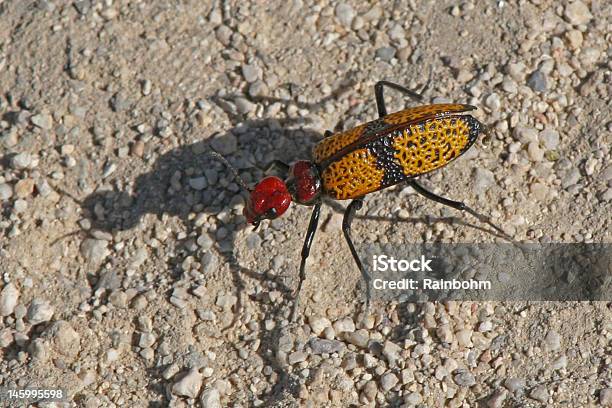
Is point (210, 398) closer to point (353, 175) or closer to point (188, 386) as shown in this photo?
point (188, 386)

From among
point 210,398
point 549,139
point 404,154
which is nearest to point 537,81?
point 549,139

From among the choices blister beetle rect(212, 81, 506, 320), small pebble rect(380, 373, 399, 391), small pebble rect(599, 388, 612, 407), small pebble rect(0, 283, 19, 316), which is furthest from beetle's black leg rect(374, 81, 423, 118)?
small pebble rect(0, 283, 19, 316)

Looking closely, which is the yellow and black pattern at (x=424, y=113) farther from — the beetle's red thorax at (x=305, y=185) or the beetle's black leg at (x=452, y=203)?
the beetle's red thorax at (x=305, y=185)

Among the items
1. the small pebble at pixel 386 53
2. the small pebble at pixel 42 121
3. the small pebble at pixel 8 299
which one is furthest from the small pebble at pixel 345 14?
the small pebble at pixel 8 299

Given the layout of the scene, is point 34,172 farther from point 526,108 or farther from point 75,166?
point 526,108

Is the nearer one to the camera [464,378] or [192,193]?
[464,378]

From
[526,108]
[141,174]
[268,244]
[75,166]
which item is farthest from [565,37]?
[75,166]
